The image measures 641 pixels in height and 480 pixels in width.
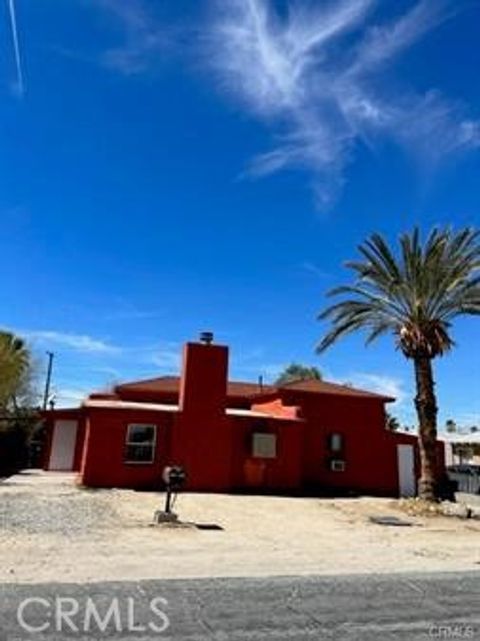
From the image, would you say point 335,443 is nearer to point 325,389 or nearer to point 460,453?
point 325,389

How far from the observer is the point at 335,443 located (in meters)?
27.2

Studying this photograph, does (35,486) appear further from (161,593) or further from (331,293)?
(161,593)

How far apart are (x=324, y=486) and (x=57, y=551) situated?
17750 millimetres

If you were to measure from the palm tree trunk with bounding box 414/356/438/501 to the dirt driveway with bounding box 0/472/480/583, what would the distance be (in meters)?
1.51

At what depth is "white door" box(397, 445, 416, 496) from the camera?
28.0 m

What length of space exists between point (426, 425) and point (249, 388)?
43.7 ft

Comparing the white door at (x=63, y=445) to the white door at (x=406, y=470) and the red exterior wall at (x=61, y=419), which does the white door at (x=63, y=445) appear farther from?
the white door at (x=406, y=470)

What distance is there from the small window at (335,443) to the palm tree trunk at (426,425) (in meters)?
5.50

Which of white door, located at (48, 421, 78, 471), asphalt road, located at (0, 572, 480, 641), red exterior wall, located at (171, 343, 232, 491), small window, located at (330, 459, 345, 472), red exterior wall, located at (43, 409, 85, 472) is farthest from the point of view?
white door, located at (48, 421, 78, 471)

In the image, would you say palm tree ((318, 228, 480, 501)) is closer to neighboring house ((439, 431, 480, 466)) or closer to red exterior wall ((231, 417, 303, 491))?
red exterior wall ((231, 417, 303, 491))

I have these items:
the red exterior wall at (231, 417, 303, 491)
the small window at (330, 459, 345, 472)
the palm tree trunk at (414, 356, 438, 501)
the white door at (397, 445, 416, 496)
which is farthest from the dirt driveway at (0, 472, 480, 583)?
the white door at (397, 445, 416, 496)

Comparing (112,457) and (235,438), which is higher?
(235,438)

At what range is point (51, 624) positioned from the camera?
6.16m

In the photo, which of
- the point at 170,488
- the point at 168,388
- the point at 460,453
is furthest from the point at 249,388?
the point at 460,453
